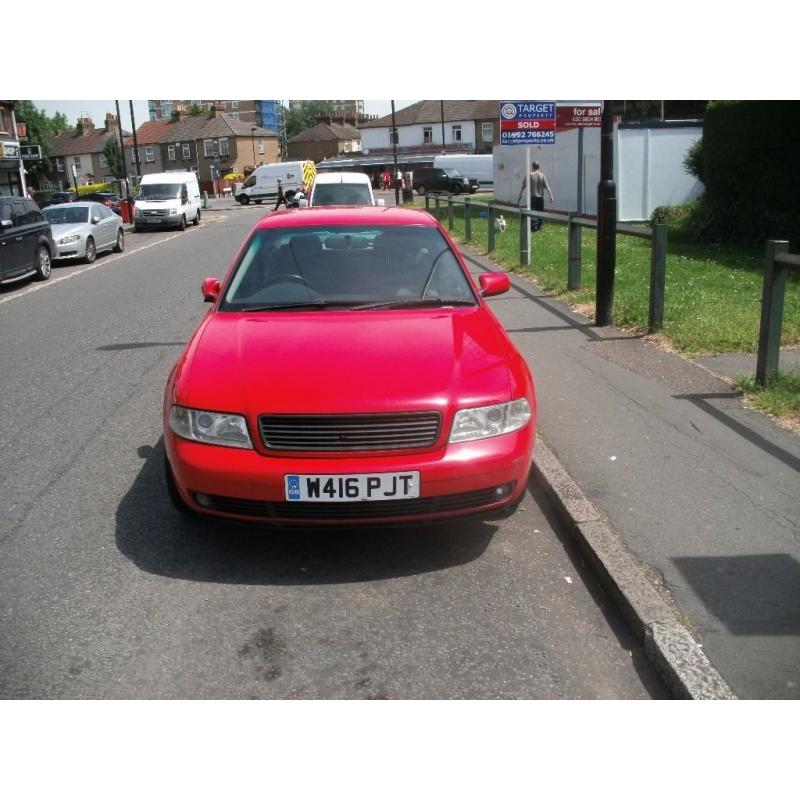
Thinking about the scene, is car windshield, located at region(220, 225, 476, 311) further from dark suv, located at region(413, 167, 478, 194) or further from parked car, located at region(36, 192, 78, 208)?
dark suv, located at region(413, 167, 478, 194)

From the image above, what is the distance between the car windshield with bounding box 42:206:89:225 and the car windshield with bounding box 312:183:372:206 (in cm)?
603

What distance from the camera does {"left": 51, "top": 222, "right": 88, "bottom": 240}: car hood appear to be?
2002 centimetres

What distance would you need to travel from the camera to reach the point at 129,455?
5633 millimetres

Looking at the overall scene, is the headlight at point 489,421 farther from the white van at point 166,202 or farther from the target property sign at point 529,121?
the white van at point 166,202

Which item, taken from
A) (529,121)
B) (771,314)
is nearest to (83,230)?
(529,121)

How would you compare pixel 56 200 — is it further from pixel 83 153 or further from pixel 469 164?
pixel 83 153

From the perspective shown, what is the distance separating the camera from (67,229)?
20422mm

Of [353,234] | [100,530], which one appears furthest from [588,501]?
[100,530]

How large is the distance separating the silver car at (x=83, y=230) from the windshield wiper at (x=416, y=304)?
16.8 metres

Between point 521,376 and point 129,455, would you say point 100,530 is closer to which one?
point 129,455

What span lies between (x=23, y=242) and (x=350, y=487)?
14.6 m

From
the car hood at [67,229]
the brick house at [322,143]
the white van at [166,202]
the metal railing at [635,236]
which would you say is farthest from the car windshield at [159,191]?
the brick house at [322,143]

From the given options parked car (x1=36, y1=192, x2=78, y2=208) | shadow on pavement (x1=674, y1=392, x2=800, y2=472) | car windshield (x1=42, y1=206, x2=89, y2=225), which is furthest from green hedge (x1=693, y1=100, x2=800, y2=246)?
parked car (x1=36, y1=192, x2=78, y2=208)

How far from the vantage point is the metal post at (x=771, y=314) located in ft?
19.7
